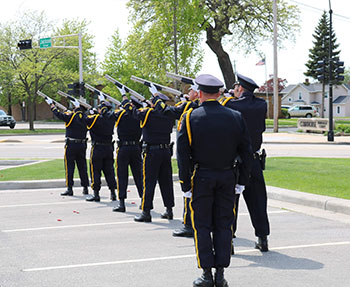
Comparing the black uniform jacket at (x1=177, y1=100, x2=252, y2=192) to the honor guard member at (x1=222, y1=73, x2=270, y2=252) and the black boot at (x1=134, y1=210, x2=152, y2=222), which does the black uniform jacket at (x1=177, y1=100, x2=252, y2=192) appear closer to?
the honor guard member at (x1=222, y1=73, x2=270, y2=252)

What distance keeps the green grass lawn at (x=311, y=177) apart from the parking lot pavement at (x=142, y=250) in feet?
3.84

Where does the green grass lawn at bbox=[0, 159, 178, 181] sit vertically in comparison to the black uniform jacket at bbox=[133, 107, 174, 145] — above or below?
below

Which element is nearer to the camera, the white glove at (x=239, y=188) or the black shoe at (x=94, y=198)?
the white glove at (x=239, y=188)

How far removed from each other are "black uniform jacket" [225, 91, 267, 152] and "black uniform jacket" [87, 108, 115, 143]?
13.6 ft

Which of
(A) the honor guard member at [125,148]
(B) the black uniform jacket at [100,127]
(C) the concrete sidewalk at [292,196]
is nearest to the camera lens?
(C) the concrete sidewalk at [292,196]

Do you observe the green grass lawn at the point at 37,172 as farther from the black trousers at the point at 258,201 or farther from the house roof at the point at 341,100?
the house roof at the point at 341,100

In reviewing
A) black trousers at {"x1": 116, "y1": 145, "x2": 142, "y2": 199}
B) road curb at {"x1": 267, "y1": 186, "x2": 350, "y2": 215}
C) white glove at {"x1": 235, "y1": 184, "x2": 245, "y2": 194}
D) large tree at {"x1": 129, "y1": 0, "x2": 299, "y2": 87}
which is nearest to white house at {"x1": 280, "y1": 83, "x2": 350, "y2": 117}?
large tree at {"x1": 129, "y1": 0, "x2": 299, "y2": 87}

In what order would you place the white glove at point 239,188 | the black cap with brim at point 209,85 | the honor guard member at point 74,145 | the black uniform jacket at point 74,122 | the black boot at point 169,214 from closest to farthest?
1. the black cap with brim at point 209,85
2. the white glove at point 239,188
3. the black boot at point 169,214
4. the black uniform jacket at point 74,122
5. the honor guard member at point 74,145

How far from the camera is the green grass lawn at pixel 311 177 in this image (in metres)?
10.2

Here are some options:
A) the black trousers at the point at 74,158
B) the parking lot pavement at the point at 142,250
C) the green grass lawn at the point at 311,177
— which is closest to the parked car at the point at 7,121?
the green grass lawn at the point at 311,177

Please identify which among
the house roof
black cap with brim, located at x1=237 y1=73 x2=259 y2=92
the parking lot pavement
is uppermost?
the house roof

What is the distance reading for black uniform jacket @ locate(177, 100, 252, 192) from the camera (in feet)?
16.3

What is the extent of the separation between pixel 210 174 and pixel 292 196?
16.6 ft

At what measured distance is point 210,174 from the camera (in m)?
4.98
